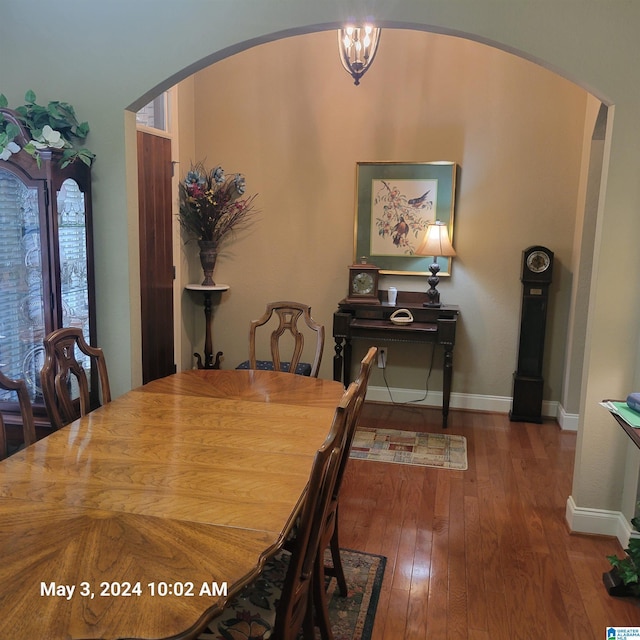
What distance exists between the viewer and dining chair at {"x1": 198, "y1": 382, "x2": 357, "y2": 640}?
4.42 feet

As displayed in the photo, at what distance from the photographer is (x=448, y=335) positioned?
4191 millimetres

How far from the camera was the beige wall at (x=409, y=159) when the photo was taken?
14.1 ft

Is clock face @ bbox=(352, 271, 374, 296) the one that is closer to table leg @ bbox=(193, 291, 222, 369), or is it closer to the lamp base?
the lamp base

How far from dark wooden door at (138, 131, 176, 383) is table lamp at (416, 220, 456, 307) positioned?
1.92 m

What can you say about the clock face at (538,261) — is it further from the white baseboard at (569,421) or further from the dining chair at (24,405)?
the dining chair at (24,405)

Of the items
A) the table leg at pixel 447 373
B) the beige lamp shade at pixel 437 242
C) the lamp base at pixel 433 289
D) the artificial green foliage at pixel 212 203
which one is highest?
the artificial green foliage at pixel 212 203

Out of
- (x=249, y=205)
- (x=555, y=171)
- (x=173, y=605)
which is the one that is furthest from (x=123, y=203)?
(x=555, y=171)

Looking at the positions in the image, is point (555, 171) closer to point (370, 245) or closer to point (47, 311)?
point (370, 245)

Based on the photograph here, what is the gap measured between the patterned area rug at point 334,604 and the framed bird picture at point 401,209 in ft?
8.36

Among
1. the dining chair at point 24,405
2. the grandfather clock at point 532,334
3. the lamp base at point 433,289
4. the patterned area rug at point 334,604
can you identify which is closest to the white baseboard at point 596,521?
the patterned area rug at point 334,604

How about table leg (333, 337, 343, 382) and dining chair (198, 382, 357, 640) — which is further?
table leg (333, 337, 343, 382)

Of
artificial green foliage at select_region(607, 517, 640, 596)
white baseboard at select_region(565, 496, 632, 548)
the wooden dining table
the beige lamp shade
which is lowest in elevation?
white baseboard at select_region(565, 496, 632, 548)

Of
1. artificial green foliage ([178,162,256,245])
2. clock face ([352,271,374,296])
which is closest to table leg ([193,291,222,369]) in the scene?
artificial green foliage ([178,162,256,245])

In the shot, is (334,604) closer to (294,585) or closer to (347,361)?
(294,585)
